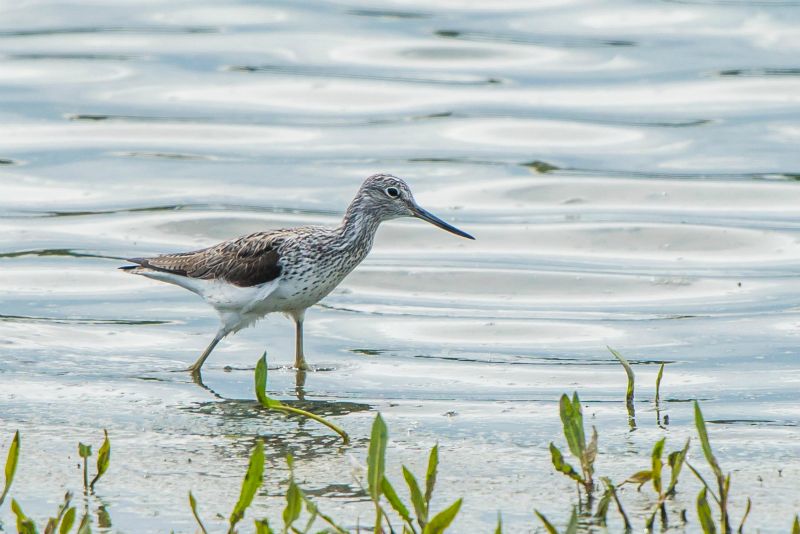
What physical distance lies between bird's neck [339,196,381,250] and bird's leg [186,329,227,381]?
1.03 m

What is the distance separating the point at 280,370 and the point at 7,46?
437 inches

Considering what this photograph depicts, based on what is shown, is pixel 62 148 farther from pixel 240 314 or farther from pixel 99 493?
pixel 99 493

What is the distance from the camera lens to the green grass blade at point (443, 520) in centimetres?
453

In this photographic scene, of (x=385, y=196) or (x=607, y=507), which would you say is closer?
(x=607, y=507)

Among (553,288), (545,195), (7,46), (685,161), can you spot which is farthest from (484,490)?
(7,46)

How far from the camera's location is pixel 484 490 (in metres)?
Result: 5.92

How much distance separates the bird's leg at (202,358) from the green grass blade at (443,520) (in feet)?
13.2

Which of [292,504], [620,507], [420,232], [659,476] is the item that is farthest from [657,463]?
[420,232]

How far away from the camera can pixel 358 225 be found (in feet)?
31.4

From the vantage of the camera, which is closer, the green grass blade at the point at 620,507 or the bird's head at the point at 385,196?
the green grass blade at the point at 620,507

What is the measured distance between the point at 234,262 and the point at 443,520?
4.97 m

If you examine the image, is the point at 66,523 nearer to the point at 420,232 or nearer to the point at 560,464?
the point at 560,464

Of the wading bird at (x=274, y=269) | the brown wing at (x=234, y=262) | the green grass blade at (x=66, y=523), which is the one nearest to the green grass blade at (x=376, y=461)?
the green grass blade at (x=66, y=523)

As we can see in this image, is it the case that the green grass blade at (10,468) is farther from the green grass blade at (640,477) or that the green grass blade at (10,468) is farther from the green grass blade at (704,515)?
the green grass blade at (704,515)
